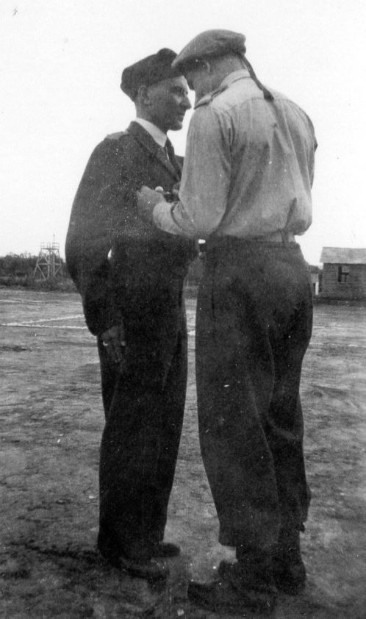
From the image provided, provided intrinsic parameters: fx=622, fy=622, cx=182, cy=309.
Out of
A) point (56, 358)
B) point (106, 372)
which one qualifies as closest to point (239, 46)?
point (106, 372)

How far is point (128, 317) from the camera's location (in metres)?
2.37

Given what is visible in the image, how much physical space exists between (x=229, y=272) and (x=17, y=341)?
8275mm

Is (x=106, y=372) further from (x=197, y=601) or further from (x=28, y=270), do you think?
(x=28, y=270)

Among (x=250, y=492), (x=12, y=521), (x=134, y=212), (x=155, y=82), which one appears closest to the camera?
(x=250, y=492)

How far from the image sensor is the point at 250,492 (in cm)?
203

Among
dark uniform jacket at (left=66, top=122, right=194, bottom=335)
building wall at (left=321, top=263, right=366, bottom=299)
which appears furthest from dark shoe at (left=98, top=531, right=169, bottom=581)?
building wall at (left=321, top=263, right=366, bottom=299)

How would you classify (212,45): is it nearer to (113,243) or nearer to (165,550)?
(113,243)

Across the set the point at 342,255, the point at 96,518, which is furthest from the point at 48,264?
the point at 96,518

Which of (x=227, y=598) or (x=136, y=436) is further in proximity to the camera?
(x=136, y=436)

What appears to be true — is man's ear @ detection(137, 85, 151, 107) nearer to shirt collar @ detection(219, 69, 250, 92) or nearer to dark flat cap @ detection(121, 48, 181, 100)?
→ dark flat cap @ detection(121, 48, 181, 100)

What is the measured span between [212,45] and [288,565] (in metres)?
1.81

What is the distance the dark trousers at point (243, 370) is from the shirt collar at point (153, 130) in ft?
2.26

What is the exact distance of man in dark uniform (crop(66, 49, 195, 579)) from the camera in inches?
91.3

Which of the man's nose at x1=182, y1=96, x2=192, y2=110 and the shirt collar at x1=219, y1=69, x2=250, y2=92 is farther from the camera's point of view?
the man's nose at x1=182, y1=96, x2=192, y2=110
